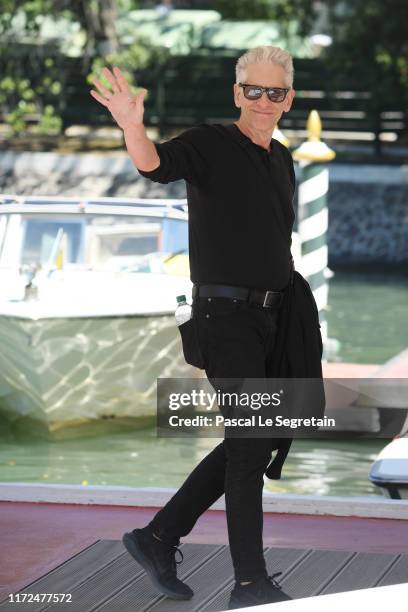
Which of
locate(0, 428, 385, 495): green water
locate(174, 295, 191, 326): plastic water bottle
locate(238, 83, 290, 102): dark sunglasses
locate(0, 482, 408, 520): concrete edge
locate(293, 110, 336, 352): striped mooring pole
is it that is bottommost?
locate(0, 428, 385, 495): green water

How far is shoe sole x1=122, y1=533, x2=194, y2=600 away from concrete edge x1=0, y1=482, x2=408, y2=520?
3.92 ft

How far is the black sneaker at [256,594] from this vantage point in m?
4.59

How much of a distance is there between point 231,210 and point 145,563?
125 centimetres

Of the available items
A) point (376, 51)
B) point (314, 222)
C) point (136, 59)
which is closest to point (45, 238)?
point (314, 222)

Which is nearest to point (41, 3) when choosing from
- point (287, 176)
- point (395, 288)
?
point (395, 288)

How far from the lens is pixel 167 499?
6160mm

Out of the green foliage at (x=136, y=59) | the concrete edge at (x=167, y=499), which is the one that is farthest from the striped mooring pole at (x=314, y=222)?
the green foliage at (x=136, y=59)

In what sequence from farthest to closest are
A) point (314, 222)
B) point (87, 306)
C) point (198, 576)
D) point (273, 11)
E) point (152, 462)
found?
point (273, 11) → point (314, 222) → point (87, 306) → point (152, 462) → point (198, 576)

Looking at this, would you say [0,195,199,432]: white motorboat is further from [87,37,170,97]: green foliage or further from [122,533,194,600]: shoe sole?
[87,37,170,97]: green foliage

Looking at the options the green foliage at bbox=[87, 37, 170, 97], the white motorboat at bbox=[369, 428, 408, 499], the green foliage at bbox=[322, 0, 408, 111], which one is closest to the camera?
the white motorboat at bbox=[369, 428, 408, 499]

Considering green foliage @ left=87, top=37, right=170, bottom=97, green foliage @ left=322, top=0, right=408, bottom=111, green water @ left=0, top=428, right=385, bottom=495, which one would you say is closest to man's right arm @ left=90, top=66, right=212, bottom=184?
green water @ left=0, top=428, right=385, bottom=495

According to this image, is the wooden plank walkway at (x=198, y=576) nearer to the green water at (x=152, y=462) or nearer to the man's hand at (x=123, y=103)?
the man's hand at (x=123, y=103)

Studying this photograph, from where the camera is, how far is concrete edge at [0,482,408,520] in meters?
6.02

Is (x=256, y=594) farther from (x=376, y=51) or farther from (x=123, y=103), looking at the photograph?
(x=376, y=51)
